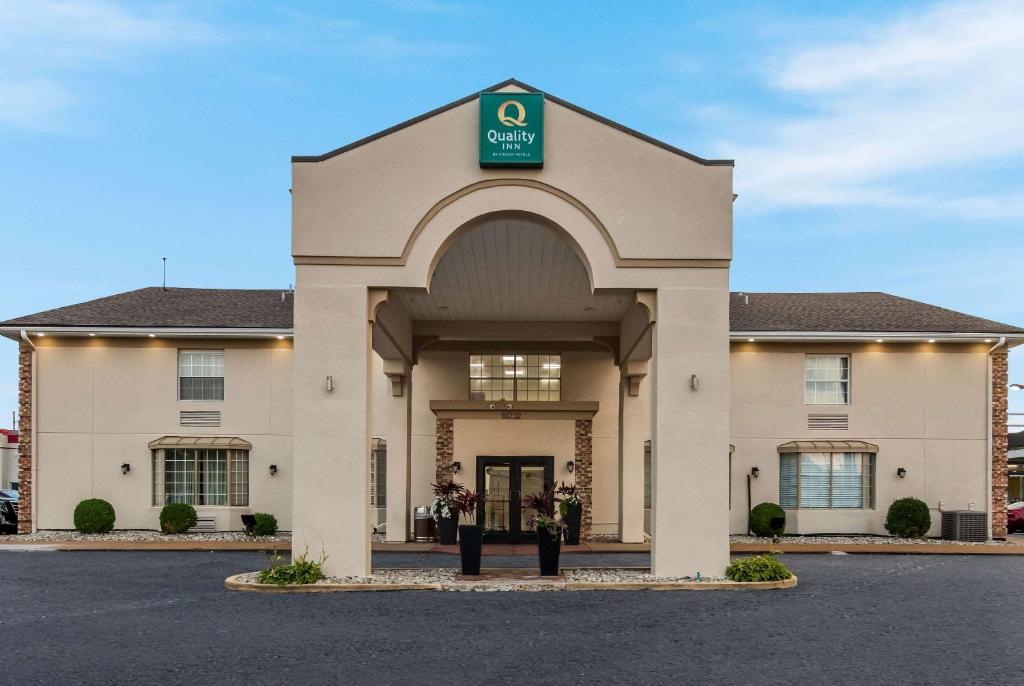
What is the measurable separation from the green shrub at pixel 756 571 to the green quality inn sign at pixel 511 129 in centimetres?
713

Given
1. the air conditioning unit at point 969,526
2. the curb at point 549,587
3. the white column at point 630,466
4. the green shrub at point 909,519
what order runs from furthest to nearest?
the green shrub at point 909,519 < the air conditioning unit at point 969,526 < the white column at point 630,466 < the curb at point 549,587

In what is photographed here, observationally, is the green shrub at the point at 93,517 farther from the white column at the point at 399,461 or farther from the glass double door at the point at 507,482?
the glass double door at the point at 507,482

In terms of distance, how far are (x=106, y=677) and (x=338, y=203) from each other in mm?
8217

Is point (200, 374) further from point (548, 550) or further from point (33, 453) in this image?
point (548, 550)

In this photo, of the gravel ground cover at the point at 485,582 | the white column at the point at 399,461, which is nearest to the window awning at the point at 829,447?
the gravel ground cover at the point at 485,582

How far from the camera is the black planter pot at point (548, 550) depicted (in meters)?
15.0

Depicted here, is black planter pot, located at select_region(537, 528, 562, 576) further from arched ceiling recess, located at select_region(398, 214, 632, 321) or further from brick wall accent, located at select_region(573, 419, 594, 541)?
brick wall accent, located at select_region(573, 419, 594, 541)

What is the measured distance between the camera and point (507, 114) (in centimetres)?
Answer: 1465

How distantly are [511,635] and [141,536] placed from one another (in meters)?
15.4

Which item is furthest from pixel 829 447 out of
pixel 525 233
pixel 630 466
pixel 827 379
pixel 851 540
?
pixel 525 233

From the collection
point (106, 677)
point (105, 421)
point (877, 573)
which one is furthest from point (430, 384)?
point (106, 677)

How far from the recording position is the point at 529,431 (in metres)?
23.0

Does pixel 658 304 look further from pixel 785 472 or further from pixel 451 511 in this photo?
pixel 785 472

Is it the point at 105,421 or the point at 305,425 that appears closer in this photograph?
the point at 305,425
